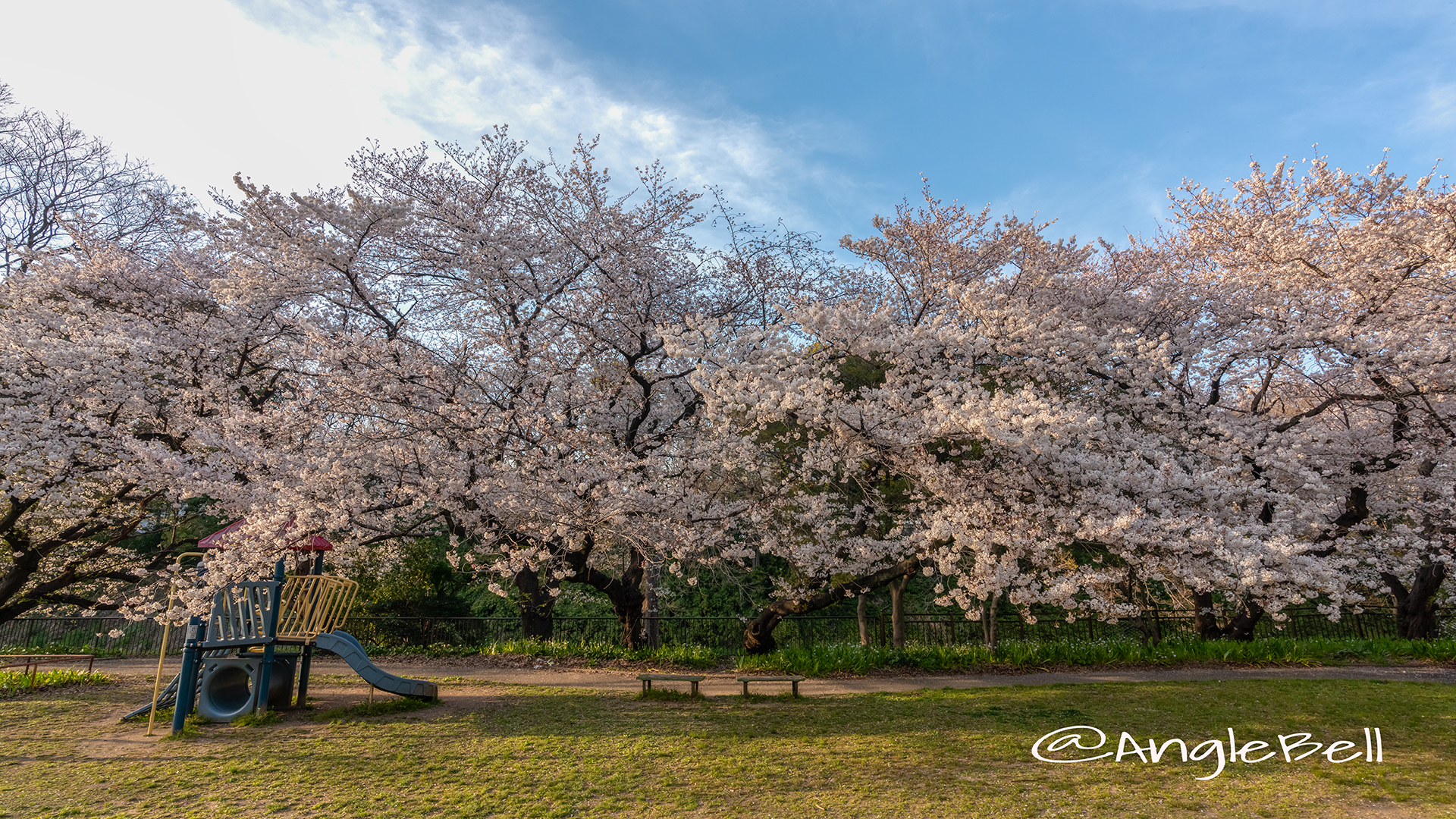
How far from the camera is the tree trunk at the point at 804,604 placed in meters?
11.5

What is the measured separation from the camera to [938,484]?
30.7 feet

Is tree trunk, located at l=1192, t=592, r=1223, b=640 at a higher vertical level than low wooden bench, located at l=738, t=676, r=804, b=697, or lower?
higher

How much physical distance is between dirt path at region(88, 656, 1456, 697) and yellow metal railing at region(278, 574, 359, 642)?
8.82 feet

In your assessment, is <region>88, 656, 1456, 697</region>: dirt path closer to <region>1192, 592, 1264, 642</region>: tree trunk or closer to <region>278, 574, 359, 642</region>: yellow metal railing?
<region>1192, 592, 1264, 642</region>: tree trunk

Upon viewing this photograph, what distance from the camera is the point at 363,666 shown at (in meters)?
8.12

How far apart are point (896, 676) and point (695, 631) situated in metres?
8.30

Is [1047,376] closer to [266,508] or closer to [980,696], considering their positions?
[980,696]

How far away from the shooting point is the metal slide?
26.6 ft

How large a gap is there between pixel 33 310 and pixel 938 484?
616 inches

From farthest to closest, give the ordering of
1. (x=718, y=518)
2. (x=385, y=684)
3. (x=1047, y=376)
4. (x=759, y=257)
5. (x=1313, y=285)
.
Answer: (x=759, y=257)
(x=1313, y=285)
(x=1047, y=376)
(x=718, y=518)
(x=385, y=684)

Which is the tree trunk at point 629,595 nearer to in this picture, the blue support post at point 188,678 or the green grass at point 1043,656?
the green grass at point 1043,656

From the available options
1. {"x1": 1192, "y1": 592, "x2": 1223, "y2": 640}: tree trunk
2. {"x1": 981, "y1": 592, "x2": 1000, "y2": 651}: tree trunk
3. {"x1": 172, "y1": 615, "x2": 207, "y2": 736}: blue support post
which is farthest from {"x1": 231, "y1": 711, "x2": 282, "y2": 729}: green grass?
{"x1": 1192, "y1": 592, "x2": 1223, "y2": 640}: tree trunk

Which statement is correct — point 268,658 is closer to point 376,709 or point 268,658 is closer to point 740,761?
point 376,709

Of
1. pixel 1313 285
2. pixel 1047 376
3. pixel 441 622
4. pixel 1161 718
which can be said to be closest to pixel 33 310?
pixel 441 622
